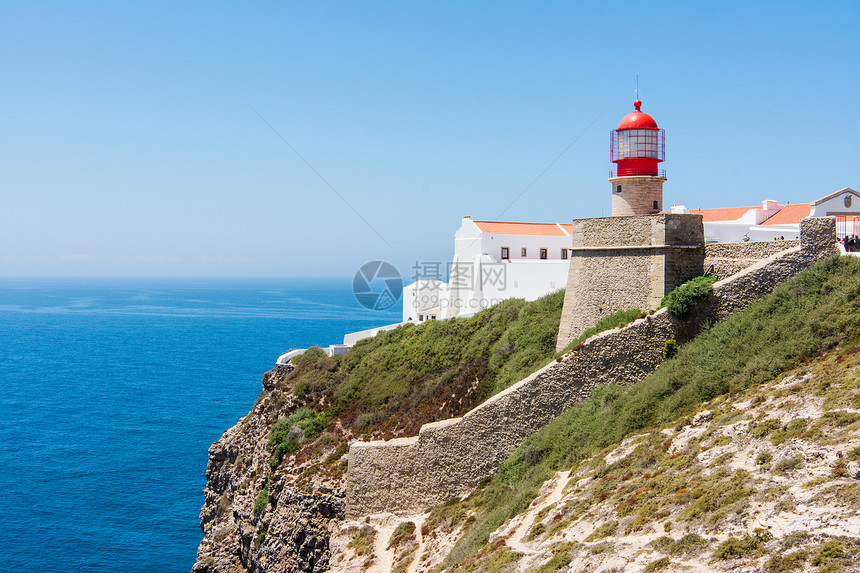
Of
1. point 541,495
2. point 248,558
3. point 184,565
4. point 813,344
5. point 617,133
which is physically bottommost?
point 184,565

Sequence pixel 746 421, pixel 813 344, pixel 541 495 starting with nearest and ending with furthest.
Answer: pixel 746 421
pixel 813 344
pixel 541 495

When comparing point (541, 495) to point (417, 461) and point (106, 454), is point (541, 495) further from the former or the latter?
point (106, 454)

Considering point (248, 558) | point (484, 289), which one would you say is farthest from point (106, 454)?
point (484, 289)

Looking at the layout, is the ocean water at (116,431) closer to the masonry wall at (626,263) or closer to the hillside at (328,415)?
the hillside at (328,415)

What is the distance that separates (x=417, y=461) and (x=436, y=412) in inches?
163

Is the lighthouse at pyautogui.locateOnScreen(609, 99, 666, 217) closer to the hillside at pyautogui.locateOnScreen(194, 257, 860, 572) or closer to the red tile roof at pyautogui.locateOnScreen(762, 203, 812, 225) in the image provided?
the hillside at pyautogui.locateOnScreen(194, 257, 860, 572)

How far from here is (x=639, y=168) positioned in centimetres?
2119

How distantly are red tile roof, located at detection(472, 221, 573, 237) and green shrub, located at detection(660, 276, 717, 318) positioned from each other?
17.7 metres

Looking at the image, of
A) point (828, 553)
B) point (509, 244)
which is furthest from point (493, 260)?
point (828, 553)

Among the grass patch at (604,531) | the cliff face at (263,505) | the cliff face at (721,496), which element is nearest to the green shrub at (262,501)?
the cliff face at (263,505)

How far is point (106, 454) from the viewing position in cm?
4303

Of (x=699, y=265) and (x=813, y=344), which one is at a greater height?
(x=699, y=265)

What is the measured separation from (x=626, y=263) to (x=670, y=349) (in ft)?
10.8

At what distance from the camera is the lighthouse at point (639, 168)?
21125 millimetres
